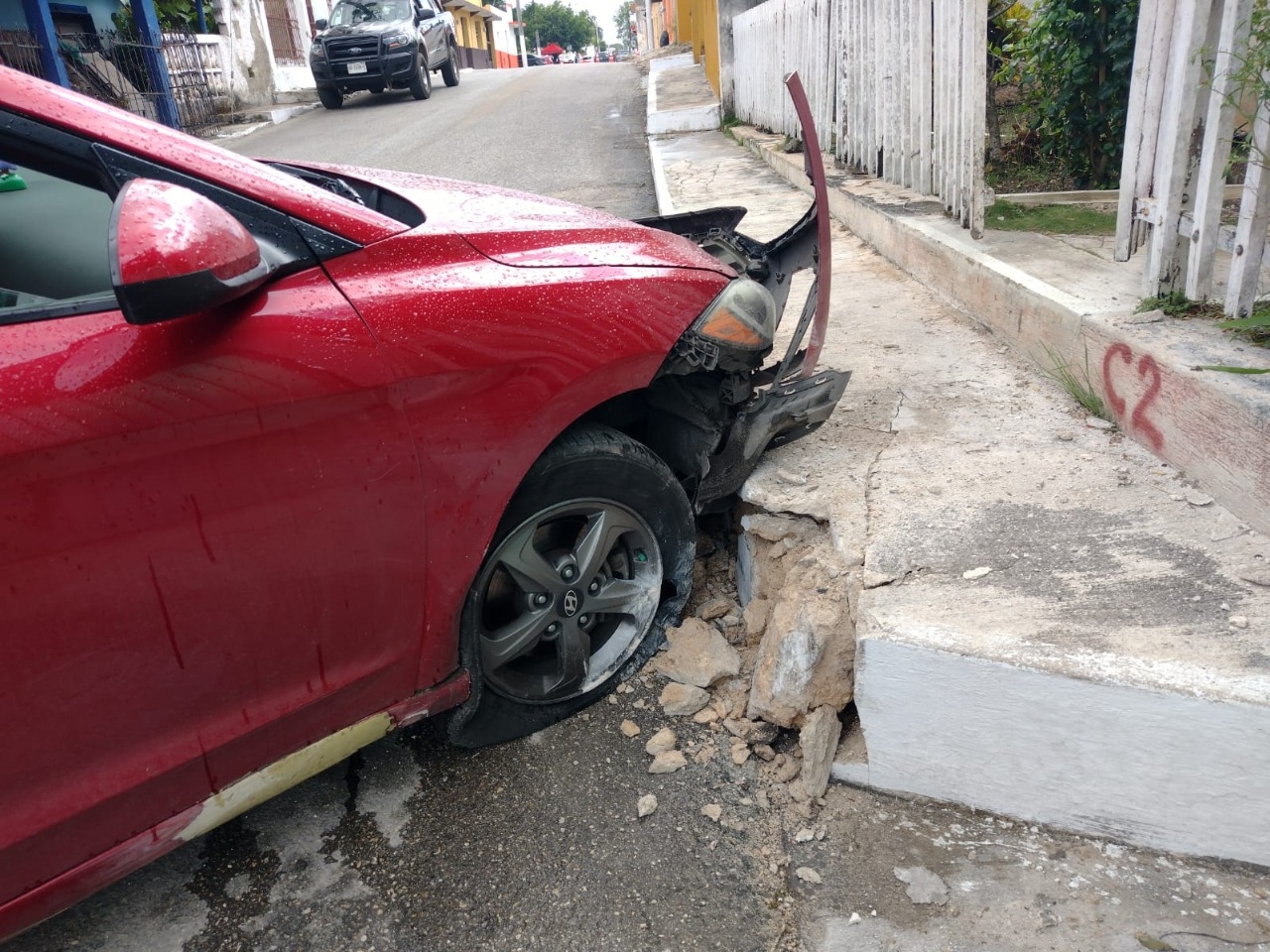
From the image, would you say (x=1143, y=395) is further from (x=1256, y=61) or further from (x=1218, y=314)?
(x=1256, y=61)

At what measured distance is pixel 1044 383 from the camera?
3.39 m

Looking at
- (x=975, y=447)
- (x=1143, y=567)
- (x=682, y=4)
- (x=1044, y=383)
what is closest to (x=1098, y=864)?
(x=1143, y=567)

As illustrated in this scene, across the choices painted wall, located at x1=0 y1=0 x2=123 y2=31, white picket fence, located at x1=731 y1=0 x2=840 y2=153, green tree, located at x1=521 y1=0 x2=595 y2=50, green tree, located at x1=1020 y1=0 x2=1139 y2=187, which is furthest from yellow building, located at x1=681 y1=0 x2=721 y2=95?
green tree, located at x1=521 y1=0 x2=595 y2=50

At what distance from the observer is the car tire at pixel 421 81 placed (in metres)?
17.8

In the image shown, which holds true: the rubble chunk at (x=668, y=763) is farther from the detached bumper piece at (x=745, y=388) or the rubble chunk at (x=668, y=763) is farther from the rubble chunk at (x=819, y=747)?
the detached bumper piece at (x=745, y=388)

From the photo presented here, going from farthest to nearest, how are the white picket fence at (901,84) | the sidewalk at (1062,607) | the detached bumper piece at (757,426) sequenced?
the white picket fence at (901,84)
the detached bumper piece at (757,426)
the sidewalk at (1062,607)

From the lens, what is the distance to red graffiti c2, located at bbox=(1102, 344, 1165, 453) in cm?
275

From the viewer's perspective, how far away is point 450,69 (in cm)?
2095

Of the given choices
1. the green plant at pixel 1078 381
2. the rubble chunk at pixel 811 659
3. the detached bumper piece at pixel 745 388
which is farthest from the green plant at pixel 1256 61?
the rubble chunk at pixel 811 659

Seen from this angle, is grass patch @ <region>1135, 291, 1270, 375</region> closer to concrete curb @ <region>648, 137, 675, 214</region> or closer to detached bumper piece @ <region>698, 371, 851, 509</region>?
detached bumper piece @ <region>698, 371, 851, 509</region>

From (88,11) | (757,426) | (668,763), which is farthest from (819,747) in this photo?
(88,11)

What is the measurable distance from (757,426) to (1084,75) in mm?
4008

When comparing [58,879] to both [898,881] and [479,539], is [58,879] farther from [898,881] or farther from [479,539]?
[898,881]

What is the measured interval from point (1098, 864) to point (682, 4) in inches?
1060
